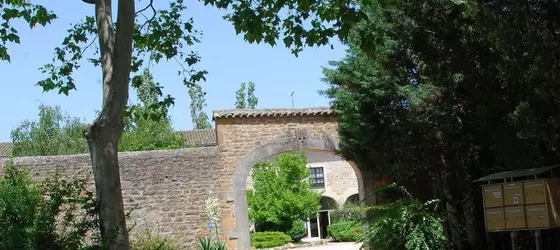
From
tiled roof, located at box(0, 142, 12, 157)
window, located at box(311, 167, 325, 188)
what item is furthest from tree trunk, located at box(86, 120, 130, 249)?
tiled roof, located at box(0, 142, 12, 157)

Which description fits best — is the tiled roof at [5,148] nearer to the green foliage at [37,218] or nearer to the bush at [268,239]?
the bush at [268,239]

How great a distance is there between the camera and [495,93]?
11727 mm

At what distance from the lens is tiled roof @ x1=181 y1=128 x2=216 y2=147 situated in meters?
38.2

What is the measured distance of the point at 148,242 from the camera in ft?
54.3

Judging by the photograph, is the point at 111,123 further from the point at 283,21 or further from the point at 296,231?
the point at 296,231

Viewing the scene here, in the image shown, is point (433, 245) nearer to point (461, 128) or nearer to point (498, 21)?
point (461, 128)

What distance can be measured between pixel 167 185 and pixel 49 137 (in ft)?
58.3

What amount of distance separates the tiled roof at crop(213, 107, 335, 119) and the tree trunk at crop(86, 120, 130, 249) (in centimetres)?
979

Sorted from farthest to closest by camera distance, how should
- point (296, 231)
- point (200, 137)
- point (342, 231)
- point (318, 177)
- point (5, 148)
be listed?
point (5, 148)
point (200, 137)
point (318, 177)
point (296, 231)
point (342, 231)

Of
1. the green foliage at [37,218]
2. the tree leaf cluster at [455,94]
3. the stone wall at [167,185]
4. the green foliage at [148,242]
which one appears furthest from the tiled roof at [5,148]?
the green foliage at [37,218]

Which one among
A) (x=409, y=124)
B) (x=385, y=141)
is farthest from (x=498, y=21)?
(x=385, y=141)

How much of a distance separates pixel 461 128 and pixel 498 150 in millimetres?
1740

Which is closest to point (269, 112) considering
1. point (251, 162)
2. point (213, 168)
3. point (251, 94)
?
point (251, 162)

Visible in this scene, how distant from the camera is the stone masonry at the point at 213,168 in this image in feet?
58.2
